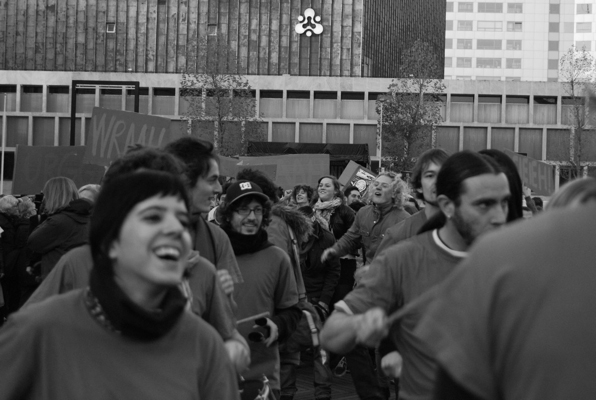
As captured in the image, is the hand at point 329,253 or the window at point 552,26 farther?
the window at point 552,26

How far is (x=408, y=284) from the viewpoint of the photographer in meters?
3.74

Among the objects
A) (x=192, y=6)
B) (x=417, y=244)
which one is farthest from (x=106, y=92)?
(x=417, y=244)

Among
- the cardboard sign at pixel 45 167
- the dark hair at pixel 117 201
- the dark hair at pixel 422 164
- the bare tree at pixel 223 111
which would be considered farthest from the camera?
the bare tree at pixel 223 111

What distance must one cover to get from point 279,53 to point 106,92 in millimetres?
17213

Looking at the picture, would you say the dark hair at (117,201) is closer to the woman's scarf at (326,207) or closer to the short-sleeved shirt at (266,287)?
the short-sleeved shirt at (266,287)

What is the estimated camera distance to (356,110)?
70125mm

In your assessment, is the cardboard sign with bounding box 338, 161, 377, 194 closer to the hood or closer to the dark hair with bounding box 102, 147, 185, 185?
the hood

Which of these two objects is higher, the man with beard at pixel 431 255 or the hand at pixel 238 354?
the man with beard at pixel 431 255

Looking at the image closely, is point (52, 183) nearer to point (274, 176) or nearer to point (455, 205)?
point (455, 205)

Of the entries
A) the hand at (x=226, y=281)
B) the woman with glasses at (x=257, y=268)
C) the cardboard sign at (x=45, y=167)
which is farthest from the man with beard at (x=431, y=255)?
the cardboard sign at (x=45, y=167)

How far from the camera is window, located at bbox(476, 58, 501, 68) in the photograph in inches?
4424

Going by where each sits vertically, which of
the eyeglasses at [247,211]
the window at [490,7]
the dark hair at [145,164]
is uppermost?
the window at [490,7]

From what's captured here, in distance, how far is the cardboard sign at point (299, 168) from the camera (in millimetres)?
18719

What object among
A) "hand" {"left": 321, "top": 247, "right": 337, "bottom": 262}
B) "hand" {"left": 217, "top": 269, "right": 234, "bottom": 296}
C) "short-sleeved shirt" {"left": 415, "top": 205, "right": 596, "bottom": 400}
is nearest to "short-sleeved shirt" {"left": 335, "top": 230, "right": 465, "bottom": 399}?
"hand" {"left": 217, "top": 269, "right": 234, "bottom": 296}
